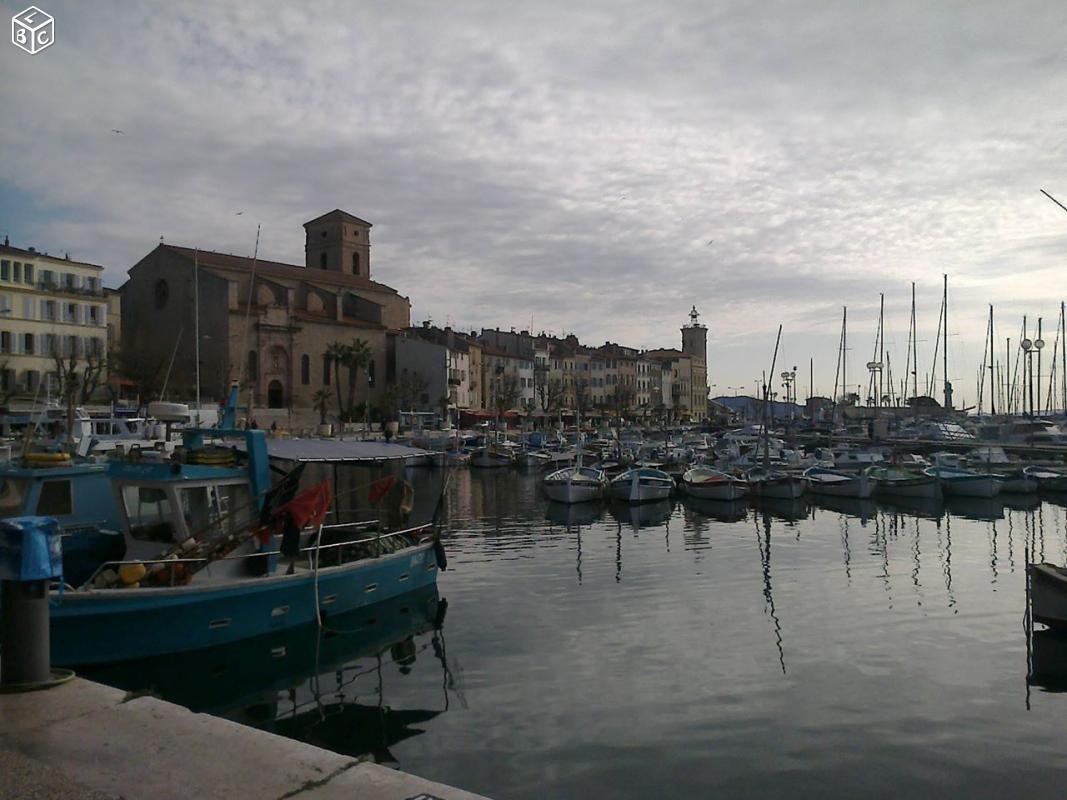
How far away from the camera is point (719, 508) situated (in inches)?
1635

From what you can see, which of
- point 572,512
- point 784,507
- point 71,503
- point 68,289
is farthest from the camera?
point 68,289

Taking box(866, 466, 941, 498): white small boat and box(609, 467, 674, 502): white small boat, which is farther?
box(866, 466, 941, 498): white small boat

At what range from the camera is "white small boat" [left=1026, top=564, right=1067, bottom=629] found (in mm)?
16688

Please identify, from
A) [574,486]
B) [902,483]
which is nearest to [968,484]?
[902,483]

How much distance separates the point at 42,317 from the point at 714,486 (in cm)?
5571

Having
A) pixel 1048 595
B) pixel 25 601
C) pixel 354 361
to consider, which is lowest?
pixel 1048 595

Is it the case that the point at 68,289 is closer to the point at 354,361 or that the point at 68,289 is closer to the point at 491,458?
the point at 354,361

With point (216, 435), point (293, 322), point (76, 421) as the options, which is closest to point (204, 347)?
point (293, 322)

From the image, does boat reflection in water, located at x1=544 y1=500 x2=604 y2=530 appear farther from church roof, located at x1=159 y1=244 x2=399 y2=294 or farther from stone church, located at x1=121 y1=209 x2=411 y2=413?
church roof, located at x1=159 y1=244 x2=399 y2=294

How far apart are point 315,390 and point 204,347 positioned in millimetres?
12298

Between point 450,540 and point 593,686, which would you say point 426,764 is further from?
point 450,540

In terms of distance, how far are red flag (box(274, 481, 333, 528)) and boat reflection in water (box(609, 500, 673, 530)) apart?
811 inches

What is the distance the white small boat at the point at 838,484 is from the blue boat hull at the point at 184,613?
33523 mm

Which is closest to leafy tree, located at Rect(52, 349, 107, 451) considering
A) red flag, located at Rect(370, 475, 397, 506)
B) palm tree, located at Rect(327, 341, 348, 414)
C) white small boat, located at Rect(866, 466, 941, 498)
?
palm tree, located at Rect(327, 341, 348, 414)
